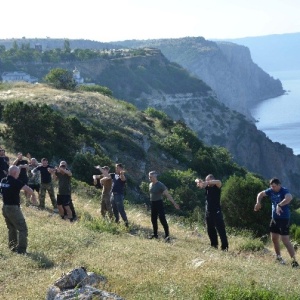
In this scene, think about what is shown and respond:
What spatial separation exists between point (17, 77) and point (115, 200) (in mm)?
130622

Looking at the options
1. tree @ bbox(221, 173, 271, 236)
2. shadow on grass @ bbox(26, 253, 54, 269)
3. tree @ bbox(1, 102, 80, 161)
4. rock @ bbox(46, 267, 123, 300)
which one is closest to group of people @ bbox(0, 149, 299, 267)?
shadow on grass @ bbox(26, 253, 54, 269)

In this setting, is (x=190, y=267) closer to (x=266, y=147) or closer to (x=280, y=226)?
(x=280, y=226)

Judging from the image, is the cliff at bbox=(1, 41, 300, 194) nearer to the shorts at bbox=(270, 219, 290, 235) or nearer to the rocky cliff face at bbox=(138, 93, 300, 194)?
the rocky cliff face at bbox=(138, 93, 300, 194)

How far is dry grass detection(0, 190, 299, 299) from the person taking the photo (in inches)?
305

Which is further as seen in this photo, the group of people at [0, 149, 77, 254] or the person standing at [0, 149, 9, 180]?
the person standing at [0, 149, 9, 180]

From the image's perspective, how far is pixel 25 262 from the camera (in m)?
9.11

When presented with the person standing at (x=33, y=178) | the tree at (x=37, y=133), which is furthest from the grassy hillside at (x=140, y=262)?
the tree at (x=37, y=133)

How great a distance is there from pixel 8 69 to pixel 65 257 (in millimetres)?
145425

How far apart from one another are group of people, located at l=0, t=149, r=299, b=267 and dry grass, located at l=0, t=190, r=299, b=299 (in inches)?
17.2

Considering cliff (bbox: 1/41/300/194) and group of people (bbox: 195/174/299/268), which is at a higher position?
group of people (bbox: 195/174/299/268)

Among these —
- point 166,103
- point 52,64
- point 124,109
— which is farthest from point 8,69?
point 124,109

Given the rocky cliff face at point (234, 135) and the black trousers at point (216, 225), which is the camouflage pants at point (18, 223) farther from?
the rocky cliff face at point (234, 135)

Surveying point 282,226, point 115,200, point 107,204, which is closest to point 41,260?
point 115,200

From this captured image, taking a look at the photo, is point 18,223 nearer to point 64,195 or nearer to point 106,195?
point 64,195
